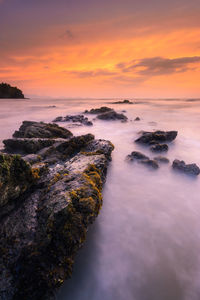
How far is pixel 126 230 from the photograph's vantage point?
11.2 ft

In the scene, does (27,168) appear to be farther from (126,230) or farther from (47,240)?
(126,230)

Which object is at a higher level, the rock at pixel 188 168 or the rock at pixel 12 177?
the rock at pixel 12 177

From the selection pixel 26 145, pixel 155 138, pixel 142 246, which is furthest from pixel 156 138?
pixel 142 246

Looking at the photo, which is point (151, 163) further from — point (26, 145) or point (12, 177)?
point (26, 145)

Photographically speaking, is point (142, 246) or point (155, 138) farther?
point (155, 138)

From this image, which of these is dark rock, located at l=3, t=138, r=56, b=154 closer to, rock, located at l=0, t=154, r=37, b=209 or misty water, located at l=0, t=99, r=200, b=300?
misty water, located at l=0, t=99, r=200, b=300

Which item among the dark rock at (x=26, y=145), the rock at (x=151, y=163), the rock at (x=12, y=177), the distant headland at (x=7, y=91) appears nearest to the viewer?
the rock at (x=12, y=177)

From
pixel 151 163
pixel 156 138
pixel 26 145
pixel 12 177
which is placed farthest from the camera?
pixel 156 138

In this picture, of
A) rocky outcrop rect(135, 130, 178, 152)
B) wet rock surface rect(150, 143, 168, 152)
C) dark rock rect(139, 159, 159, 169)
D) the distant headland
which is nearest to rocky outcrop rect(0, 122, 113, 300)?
dark rock rect(139, 159, 159, 169)

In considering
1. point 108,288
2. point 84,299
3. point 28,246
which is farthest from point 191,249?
point 28,246

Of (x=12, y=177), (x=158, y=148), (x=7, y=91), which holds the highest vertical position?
(x=7, y=91)

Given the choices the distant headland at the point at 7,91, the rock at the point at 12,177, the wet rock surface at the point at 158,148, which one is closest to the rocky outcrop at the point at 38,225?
the rock at the point at 12,177

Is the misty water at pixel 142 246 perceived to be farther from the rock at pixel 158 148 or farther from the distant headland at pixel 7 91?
the distant headland at pixel 7 91

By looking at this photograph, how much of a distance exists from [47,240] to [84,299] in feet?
3.54
